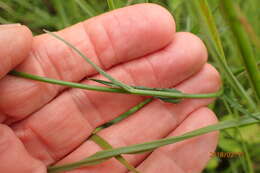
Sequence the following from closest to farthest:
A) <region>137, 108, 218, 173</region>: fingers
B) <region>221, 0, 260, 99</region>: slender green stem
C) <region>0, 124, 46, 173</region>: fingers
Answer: <region>221, 0, 260, 99</region>: slender green stem < <region>0, 124, 46, 173</region>: fingers < <region>137, 108, 218, 173</region>: fingers

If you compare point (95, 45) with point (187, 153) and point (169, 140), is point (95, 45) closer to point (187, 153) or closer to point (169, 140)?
point (169, 140)

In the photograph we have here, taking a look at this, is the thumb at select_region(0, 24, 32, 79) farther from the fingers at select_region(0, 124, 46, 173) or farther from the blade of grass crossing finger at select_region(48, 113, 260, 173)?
the blade of grass crossing finger at select_region(48, 113, 260, 173)

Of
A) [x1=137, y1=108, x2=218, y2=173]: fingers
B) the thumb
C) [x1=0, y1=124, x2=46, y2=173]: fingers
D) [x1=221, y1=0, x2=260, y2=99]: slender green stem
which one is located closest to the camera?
[x1=221, y1=0, x2=260, y2=99]: slender green stem

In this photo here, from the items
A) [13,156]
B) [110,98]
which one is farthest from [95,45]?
[13,156]

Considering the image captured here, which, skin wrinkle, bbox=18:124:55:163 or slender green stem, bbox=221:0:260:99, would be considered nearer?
slender green stem, bbox=221:0:260:99

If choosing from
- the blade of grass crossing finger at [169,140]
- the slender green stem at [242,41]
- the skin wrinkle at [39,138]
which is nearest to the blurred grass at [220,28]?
A: the blade of grass crossing finger at [169,140]

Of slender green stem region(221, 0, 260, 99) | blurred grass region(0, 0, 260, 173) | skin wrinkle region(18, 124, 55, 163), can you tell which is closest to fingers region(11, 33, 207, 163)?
skin wrinkle region(18, 124, 55, 163)

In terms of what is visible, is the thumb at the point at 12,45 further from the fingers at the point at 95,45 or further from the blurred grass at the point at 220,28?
the blurred grass at the point at 220,28
